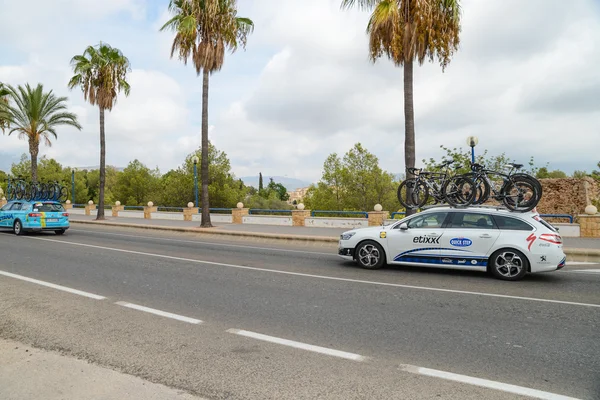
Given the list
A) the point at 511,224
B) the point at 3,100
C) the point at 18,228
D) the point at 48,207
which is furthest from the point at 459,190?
the point at 3,100

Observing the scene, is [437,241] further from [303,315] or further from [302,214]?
[302,214]

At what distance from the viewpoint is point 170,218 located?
98.2 ft

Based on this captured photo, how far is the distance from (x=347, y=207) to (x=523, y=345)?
3915 cm

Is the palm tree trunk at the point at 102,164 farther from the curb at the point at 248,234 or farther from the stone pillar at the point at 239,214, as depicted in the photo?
the stone pillar at the point at 239,214

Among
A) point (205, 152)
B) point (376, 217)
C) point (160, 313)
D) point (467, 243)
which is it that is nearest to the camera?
point (160, 313)

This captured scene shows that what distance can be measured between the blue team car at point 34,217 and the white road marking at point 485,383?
61.9 feet

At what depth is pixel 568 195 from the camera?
926 inches

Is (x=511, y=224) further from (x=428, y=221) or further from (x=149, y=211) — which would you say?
(x=149, y=211)

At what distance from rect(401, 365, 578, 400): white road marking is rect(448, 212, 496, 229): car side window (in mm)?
5540

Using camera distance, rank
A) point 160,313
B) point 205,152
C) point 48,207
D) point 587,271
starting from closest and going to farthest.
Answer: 1. point 160,313
2. point 587,271
3. point 48,207
4. point 205,152

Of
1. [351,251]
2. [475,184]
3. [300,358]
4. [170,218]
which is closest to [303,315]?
[300,358]

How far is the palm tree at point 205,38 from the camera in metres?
22.5

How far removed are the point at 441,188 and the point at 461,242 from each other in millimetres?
2806

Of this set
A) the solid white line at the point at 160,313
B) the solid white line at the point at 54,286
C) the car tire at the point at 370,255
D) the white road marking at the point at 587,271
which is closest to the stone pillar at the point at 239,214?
the car tire at the point at 370,255
